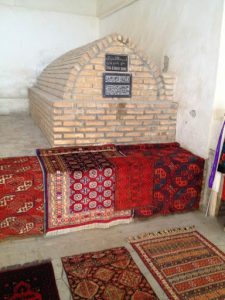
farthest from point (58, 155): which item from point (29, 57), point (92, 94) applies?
point (29, 57)

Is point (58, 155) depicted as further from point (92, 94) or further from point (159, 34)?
point (159, 34)

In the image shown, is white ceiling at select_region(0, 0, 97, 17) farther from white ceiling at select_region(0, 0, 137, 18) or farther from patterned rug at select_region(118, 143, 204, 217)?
patterned rug at select_region(118, 143, 204, 217)

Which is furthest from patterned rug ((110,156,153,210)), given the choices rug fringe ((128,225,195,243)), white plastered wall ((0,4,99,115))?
white plastered wall ((0,4,99,115))

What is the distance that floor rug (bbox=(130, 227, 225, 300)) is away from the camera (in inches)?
92.4

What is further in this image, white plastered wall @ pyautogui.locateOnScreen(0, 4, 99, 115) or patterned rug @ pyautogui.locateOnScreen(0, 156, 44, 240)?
white plastered wall @ pyautogui.locateOnScreen(0, 4, 99, 115)

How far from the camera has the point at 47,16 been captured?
7.08 meters

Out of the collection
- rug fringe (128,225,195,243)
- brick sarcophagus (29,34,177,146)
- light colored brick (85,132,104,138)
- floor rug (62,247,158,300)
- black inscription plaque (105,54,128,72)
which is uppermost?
black inscription plaque (105,54,128,72)

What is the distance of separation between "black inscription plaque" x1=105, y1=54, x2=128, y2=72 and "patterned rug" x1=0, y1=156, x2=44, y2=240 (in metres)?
1.73

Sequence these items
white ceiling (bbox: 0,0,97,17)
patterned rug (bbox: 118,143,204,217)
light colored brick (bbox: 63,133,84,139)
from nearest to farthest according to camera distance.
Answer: patterned rug (bbox: 118,143,204,217) < light colored brick (bbox: 63,133,84,139) < white ceiling (bbox: 0,0,97,17)

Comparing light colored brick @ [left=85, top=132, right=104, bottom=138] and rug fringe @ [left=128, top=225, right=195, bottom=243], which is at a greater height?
light colored brick @ [left=85, top=132, right=104, bottom=138]

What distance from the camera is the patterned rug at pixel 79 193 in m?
3.02

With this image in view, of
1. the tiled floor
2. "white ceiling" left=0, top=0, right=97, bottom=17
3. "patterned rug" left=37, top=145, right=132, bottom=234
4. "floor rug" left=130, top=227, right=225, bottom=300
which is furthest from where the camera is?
"white ceiling" left=0, top=0, right=97, bottom=17

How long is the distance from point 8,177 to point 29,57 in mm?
5065

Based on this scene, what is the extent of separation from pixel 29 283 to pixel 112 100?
8.12ft
